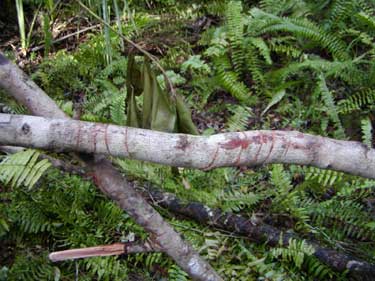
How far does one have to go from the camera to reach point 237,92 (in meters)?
3.98

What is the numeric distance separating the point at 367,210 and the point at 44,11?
395 centimetres

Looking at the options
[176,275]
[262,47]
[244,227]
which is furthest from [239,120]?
[176,275]

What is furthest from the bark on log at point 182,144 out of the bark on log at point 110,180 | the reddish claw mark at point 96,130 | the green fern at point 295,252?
the green fern at point 295,252

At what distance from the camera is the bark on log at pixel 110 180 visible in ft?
5.63

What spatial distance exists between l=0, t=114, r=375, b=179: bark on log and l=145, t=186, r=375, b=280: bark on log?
1.16 meters

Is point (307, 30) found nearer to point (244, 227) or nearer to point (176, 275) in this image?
point (244, 227)

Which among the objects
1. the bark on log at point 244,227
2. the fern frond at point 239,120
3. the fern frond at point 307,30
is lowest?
the bark on log at point 244,227

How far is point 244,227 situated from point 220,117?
148 cm

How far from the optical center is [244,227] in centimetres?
276

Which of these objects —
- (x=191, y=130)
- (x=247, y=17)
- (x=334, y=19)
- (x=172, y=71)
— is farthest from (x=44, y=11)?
(x=191, y=130)

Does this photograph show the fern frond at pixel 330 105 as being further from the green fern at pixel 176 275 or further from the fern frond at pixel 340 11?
the green fern at pixel 176 275

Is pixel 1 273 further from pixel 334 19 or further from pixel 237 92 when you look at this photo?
pixel 334 19

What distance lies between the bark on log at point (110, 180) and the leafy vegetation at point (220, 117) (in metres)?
0.26

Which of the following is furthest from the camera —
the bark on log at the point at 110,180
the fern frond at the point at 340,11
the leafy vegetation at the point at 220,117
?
the fern frond at the point at 340,11
